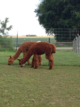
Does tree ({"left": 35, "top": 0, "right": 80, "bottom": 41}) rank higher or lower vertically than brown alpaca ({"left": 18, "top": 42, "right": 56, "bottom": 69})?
higher

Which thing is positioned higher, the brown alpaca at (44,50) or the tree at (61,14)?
the tree at (61,14)

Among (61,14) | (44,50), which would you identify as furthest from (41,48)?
(61,14)

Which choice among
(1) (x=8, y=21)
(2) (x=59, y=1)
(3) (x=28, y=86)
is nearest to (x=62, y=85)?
(3) (x=28, y=86)

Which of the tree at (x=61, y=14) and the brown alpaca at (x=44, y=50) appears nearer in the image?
the brown alpaca at (x=44, y=50)

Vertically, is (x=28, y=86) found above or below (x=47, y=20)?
below

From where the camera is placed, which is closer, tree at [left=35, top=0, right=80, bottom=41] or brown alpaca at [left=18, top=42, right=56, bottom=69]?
brown alpaca at [left=18, top=42, right=56, bottom=69]

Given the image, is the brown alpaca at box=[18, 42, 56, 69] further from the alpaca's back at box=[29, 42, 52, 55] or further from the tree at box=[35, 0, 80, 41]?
the tree at box=[35, 0, 80, 41]

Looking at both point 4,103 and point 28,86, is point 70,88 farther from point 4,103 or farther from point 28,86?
point 4,103

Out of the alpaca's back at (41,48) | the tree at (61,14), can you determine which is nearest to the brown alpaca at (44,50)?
the alpaca's back at (41,48)

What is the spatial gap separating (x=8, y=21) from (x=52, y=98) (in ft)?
58.2

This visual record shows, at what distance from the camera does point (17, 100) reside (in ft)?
12.9

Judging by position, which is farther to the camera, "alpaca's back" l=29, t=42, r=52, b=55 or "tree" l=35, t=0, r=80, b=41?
"tree" l=35, t=0, r=80, b=41

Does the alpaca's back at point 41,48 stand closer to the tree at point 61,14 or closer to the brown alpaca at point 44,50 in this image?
the brown alpaca at point 44,50

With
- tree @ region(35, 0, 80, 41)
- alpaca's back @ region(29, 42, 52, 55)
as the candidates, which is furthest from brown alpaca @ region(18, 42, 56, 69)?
tree @ region(35, 0, 80, 41)
